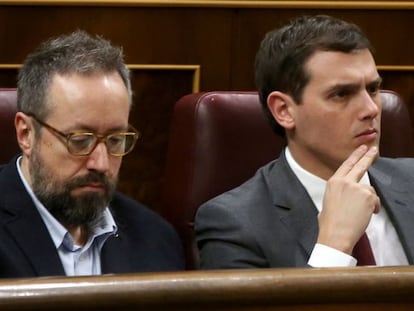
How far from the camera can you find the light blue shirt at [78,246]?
1.06 meters

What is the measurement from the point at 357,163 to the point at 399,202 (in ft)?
0.37

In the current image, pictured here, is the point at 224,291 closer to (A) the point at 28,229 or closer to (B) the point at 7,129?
(A) the point at 28,229

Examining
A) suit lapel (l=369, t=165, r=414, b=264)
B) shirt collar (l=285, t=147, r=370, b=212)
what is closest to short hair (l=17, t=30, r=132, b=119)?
shirt collar (l=285, t=147, r=370, b=212)

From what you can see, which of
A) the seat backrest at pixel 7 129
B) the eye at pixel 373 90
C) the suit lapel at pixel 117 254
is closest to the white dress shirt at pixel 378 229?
the eye at pixel 373 90

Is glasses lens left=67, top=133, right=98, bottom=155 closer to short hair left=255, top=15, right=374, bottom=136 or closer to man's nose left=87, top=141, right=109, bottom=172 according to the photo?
man's nose left=87, top=141, right=109, bottom=172

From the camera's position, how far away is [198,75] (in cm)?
158

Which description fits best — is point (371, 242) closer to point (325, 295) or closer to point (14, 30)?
point (325, 295)

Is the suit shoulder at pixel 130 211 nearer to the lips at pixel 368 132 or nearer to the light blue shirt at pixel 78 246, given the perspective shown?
the light blue shirt at pixel 78 246

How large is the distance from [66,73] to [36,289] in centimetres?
41

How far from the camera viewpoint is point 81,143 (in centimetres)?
105

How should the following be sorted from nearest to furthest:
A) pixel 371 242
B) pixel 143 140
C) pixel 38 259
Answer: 1. pixel 38 259
2. pixel 371 242
3. pixel 143 140

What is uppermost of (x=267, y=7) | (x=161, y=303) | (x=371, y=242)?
(x=267, y=7)

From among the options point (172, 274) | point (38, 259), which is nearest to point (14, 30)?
point (38, 259)

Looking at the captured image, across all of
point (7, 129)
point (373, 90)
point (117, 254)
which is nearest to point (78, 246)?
point (117, 254)
